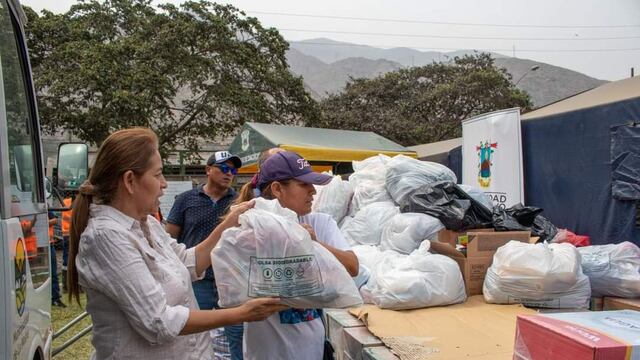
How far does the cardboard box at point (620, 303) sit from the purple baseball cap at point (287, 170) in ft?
7.96

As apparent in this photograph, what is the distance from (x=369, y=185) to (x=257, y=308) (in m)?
4.06

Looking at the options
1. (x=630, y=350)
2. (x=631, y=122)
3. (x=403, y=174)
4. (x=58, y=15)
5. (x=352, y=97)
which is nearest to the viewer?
(x=630, y=350)

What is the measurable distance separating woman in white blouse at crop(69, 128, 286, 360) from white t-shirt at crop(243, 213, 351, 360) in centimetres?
29

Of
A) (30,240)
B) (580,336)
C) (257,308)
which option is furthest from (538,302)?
(30,240)

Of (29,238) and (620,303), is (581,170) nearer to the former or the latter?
(620,303)

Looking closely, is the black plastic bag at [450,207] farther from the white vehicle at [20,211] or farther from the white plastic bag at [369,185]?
the white vehicle at [20,211]

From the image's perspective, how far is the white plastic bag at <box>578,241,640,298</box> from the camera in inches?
129

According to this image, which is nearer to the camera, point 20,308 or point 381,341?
point 20,308

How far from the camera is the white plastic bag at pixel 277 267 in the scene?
1.52 m

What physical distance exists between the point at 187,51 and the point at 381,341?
1480 centimetres

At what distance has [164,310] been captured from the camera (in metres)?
1.34

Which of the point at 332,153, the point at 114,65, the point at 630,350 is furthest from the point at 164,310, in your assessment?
the point at 114,65

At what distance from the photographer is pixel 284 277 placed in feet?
4.96

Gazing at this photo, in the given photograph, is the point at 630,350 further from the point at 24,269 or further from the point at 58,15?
the point at 58,15
